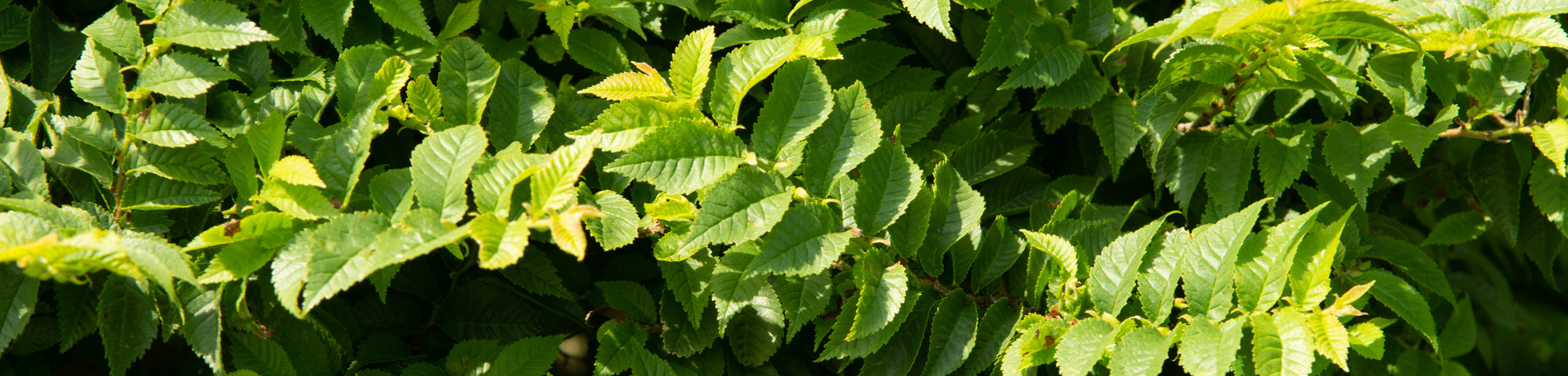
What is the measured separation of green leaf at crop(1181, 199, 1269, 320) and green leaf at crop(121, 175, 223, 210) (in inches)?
45.0

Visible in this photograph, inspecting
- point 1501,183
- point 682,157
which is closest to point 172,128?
point 682,157

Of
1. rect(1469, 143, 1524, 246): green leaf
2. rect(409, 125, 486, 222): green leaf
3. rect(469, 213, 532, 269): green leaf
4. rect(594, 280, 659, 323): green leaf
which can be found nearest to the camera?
rect(469, 213, 532, 269): green leaf

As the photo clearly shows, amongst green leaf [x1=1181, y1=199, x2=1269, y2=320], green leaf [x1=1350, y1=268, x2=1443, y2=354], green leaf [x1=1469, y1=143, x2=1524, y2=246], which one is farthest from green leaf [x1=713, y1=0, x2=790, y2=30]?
green leaf [x1=1469, y1=143, x2=1524, y2=246]

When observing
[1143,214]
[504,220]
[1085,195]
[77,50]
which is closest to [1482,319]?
[1143,214]

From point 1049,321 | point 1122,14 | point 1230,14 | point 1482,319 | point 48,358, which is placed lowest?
point 1482,319

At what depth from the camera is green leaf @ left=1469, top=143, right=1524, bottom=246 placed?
1.31 m

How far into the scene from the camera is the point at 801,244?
935 millimetres

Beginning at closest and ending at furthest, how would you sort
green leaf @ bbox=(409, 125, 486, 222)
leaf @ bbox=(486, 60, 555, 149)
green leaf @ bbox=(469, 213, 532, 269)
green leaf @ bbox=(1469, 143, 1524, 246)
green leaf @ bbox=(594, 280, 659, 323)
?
1. green leaf @ bbox=(469, 213, 532, 269)
2. green leaf @ bbox=(409, 125, 486, 222)
3. leaf @ bbox=(486, 60, 555, 149)
4. green leaf @ bbox=(594, 280, 659, 323)
5. green leaf @ bbox=(1469, 143, 1524, 246)

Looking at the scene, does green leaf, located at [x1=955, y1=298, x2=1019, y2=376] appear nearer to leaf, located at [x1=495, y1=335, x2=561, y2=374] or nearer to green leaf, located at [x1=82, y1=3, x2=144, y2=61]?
leaf, located at [x1=495, y1=335, x2=561, y2=374]

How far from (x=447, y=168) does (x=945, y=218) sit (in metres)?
0.60

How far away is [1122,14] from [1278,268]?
54cm

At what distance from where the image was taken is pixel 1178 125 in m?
1.27

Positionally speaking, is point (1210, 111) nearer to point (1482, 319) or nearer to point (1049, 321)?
point (1049, 321)

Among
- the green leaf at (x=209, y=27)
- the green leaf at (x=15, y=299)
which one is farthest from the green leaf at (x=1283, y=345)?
the green leaf at (x=15, y=299)
